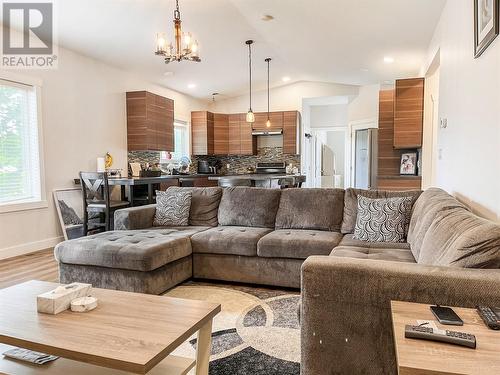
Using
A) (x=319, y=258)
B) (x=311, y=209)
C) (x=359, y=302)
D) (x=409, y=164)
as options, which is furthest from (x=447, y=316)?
(x=409, y=164)

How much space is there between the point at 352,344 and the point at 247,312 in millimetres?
1163

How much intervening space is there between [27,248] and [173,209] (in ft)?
7.02

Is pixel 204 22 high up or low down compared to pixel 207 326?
up

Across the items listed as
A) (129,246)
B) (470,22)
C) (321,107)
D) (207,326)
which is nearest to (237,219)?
(129,246)

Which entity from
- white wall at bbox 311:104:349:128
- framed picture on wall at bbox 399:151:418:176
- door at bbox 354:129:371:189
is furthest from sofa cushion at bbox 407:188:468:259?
white wall at bbox 311:104:349:128

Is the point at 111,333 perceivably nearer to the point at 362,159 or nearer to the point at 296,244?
the point at 296,244

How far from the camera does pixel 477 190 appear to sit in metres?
2.31

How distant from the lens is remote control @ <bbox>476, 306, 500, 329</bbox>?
1.03 metres

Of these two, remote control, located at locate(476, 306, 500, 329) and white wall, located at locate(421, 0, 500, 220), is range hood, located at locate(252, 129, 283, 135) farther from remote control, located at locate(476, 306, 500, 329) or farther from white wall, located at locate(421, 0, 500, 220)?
remote control, located at locate(476, 306, 500, 329)

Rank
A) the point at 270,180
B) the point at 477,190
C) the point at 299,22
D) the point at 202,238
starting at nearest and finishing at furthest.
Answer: the point at 477,190 < the point at 202,238 < the point at 299,22 < the point at 270,180

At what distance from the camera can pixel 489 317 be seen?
1.07 metres

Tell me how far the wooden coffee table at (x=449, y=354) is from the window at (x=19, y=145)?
4.62 metres

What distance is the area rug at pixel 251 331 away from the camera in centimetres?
191

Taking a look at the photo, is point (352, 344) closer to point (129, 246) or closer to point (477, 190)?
point (477, 190)
